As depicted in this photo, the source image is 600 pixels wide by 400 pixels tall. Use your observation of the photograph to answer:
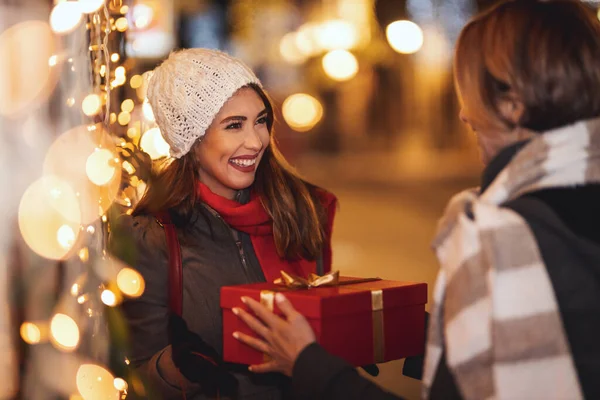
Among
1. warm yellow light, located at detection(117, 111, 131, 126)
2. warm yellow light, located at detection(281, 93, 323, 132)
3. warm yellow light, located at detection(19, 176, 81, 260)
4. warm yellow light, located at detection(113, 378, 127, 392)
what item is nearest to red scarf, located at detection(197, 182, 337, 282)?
warm yellow light, located at detection(117, 111, 131, 126)

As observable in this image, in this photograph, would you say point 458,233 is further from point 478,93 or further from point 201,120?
point 201,120

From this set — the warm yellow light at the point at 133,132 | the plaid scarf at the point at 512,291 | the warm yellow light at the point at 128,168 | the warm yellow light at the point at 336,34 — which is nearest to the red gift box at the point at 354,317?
the plaid scarf at the point at 512,291

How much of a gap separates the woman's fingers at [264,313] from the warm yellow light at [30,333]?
40.3 inches

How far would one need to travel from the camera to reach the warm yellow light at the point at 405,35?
13.0 m

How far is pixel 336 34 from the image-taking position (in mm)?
16547

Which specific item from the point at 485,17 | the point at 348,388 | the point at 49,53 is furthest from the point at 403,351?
the point at 49,53

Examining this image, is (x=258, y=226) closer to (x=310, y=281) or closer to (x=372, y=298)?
(x=310, y=281)

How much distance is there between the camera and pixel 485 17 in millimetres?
1919

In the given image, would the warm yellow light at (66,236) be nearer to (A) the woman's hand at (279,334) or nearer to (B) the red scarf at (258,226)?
(B) the red scarf at (258,226)

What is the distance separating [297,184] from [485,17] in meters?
1.44

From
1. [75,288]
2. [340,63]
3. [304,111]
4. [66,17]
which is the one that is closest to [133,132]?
[66,17]

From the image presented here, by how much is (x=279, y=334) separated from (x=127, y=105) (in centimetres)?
134

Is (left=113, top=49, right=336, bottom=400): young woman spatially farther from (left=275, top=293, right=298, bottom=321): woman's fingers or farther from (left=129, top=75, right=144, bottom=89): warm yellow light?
(left=275, top=293, right=298, bottom=321): woman's fingers

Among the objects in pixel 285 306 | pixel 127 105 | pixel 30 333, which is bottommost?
pixel 30 333
